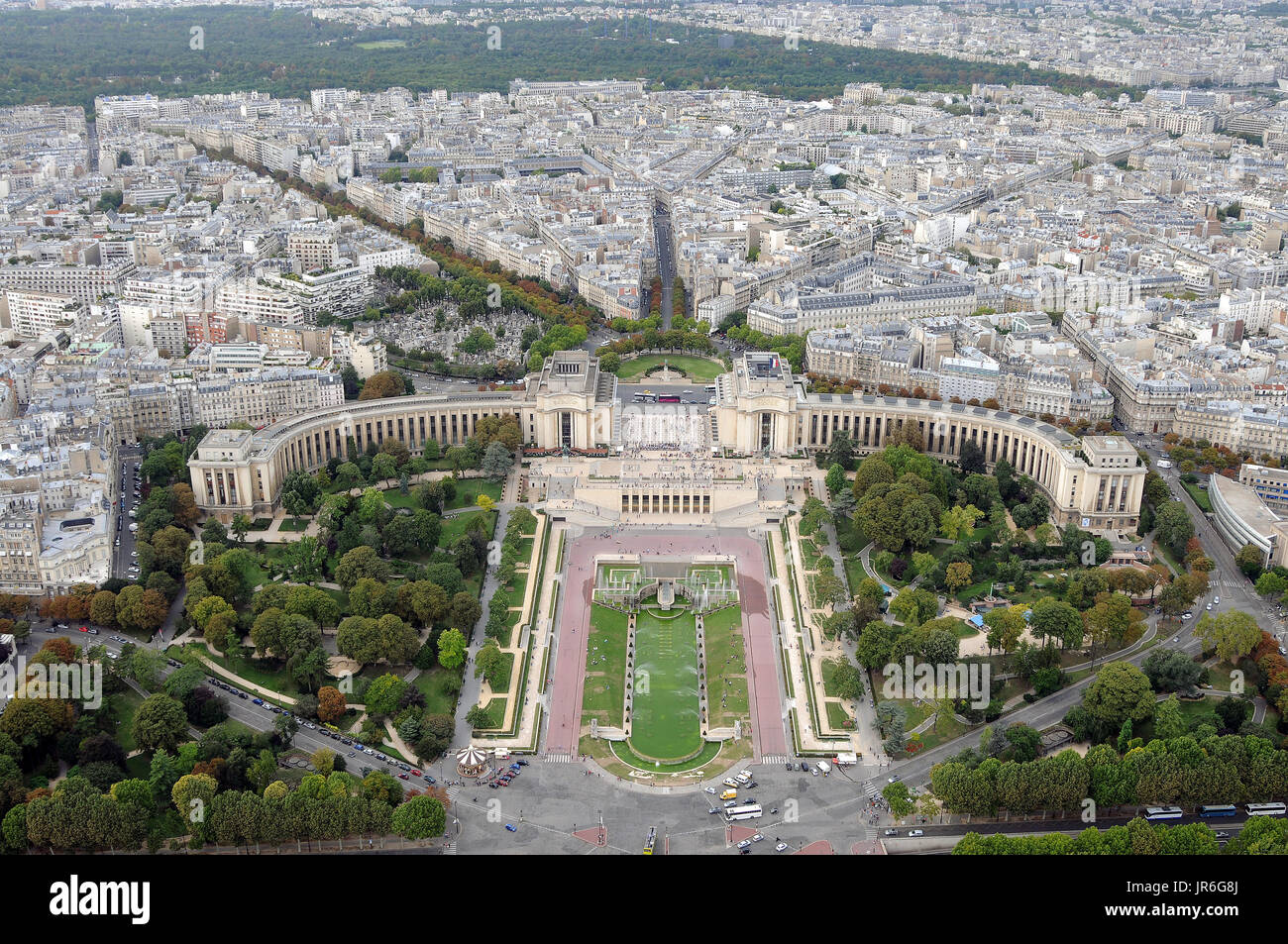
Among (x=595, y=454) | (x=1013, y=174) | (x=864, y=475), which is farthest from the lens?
(x=1013, y=174)

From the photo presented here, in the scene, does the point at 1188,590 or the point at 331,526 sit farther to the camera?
the point at 331,526

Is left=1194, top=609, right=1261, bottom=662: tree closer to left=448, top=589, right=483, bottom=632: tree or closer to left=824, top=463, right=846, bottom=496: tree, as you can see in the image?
left=824, top=463, right=846, bottom=496: tree

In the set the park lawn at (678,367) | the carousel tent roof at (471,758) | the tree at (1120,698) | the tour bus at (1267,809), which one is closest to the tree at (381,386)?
the park lawn at (678,367)

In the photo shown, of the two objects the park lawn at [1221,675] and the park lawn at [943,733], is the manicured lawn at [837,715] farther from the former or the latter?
the park lawn at [1221,675]

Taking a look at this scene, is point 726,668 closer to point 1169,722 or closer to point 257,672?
point 1169,722

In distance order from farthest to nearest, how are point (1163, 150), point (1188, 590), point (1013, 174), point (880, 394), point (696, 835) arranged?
point (1163, 150) → point (1013, 174) → point (880, 394) → point (1188, 590) → point (696, 835)

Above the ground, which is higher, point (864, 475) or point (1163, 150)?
point (1163, 150)

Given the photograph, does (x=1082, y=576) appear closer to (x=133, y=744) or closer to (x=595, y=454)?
(x=595, y=454)

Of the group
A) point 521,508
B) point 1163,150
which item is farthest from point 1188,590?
point 1163,150
